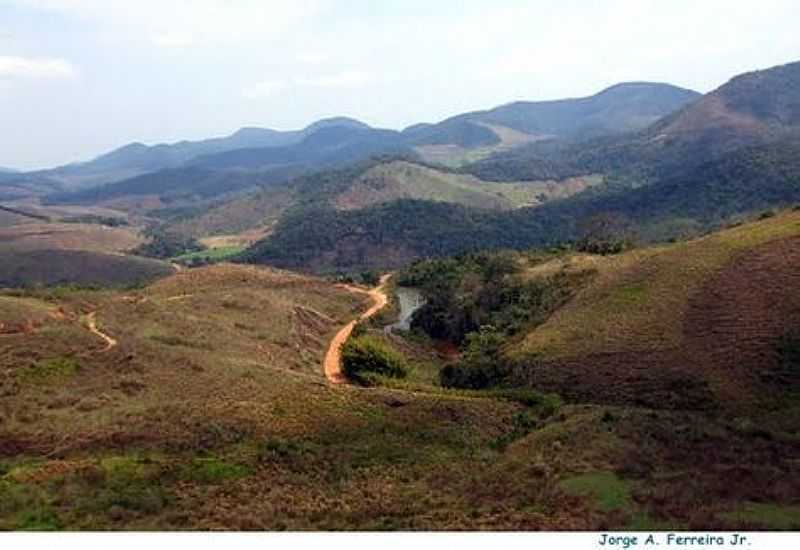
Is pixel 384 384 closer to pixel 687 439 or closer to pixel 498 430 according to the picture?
pixel 498 430

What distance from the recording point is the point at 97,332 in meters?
58.1

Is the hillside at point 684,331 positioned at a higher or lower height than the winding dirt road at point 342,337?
higher

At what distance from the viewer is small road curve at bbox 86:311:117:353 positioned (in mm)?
55119

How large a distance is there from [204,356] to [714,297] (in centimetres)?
3379

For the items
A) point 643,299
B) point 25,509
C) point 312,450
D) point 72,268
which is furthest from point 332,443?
point 72,268

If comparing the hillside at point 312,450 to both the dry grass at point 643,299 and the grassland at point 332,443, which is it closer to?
the grassland at point 332,443

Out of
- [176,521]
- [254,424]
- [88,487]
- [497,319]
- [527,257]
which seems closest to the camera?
[176,521]

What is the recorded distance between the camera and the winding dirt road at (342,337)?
62.2m

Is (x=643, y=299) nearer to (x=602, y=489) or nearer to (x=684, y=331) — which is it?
(x=684, y=331)

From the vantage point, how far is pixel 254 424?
138 ft

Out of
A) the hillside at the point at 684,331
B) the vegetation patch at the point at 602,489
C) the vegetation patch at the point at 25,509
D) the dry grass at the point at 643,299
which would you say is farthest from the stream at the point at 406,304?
the vegetation patch at the point at 25,509

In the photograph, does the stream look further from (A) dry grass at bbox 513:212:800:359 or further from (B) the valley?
(A) dry grass at bbox 513:212:800:359

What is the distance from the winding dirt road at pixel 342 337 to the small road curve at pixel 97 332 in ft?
45.5

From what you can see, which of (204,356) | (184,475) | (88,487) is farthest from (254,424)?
(204,356)
